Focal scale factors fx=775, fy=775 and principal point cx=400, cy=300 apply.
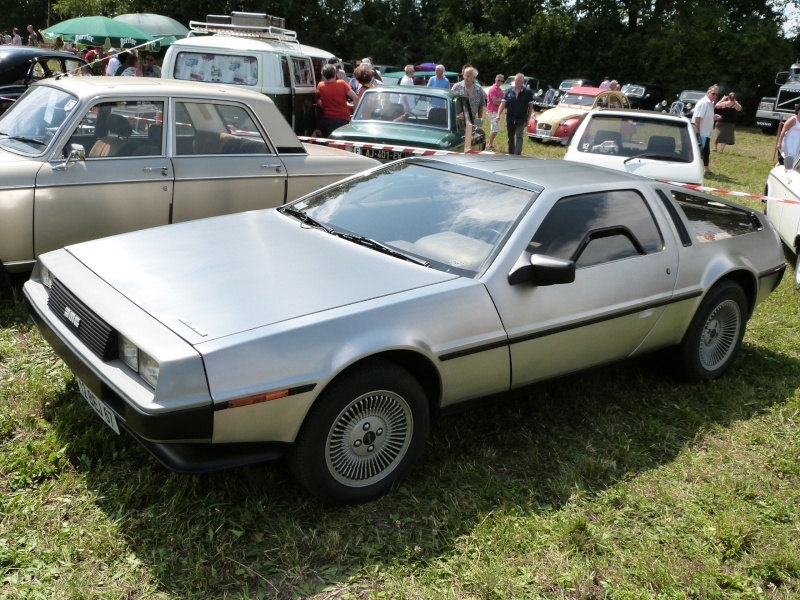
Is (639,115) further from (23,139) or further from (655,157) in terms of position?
(23,139)

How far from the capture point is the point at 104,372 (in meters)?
3.19

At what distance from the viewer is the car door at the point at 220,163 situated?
20.0 feet

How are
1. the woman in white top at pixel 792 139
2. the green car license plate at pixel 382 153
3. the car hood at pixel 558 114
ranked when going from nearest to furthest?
the green car license plate at pixel 382 153 < the woman in white top at pixel 792 139 < the car hood at pixel 558 114

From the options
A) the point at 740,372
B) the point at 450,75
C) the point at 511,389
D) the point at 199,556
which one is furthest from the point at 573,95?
the point at 199,556

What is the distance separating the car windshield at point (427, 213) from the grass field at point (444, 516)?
0.86 meters

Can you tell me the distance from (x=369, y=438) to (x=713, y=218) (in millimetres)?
3050

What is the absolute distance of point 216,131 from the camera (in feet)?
20.8

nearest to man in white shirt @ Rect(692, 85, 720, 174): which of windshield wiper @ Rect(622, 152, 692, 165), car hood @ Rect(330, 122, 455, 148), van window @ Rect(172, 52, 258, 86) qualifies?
windshield wiper @ Rect(622, 152, 692, 165)

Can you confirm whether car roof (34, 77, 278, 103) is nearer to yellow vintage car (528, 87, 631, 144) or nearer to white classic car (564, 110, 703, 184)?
white classic car (564, 110, 703, 184)

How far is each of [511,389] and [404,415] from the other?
70 centimetres

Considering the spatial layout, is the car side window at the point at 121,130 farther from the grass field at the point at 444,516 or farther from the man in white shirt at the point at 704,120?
the man in white shirt at the point at 704,120


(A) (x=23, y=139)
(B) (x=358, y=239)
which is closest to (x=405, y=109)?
(A) (x=23, y=139)

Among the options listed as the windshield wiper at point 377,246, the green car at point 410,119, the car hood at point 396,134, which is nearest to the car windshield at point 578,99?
the green car at point 410,119

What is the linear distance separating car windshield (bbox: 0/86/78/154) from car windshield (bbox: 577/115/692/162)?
627 cm
